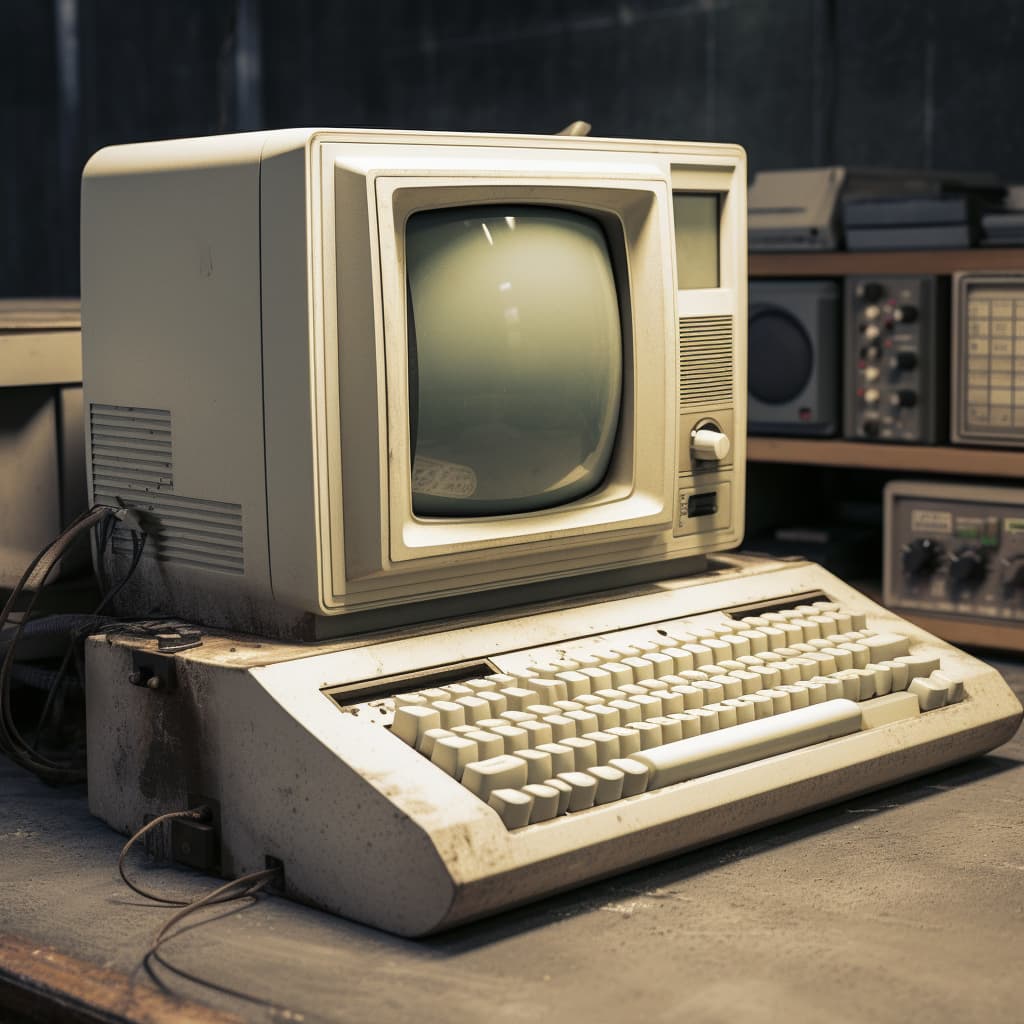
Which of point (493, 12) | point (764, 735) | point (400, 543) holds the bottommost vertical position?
point (764, 735)

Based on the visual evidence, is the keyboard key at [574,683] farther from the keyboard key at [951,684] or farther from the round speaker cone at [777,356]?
the round speaker cone at [777,356]

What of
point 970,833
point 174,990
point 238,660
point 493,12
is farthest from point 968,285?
point 493,12

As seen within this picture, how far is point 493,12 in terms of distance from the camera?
4016 millimetres

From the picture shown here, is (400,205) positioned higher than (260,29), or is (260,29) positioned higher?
(260,29)

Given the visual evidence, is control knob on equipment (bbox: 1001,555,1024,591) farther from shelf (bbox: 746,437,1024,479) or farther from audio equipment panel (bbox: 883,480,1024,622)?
shelf (bbox: 746,437,1024,479)

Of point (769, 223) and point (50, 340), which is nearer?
point (50, 340)

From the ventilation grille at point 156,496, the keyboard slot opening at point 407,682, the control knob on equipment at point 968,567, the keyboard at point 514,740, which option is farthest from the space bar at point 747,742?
the control knob on equipment at point 968,567

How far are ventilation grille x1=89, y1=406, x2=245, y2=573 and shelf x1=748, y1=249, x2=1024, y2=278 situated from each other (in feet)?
4.23

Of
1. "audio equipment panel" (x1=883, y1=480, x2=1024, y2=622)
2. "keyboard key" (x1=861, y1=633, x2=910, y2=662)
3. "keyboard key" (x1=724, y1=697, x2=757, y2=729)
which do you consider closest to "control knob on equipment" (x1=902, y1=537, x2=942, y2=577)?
"audio equipment panel" (x1=883, y1=480, x2=1024, y2=622)

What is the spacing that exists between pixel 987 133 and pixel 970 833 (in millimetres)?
1882

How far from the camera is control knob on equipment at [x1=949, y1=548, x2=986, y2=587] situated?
2.32m

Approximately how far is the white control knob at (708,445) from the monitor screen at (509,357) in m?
0.15

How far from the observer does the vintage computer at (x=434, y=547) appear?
4.36 ft

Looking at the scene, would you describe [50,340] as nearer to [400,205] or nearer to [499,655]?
[400,205]
